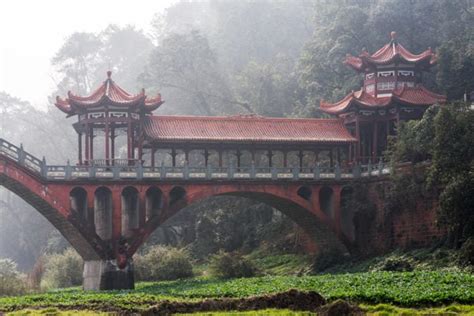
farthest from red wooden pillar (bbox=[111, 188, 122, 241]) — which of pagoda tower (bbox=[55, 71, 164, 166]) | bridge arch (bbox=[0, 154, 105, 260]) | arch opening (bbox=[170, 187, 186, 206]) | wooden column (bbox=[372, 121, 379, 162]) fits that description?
wooden column (bbox=[372, 121, 379, 162])

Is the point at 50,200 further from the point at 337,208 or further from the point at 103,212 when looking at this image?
the point at 337,208

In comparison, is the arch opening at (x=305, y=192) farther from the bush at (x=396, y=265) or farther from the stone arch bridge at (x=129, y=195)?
the bush at (x=396, y=265)

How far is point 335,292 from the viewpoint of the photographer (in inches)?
1464

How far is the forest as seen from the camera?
152ft

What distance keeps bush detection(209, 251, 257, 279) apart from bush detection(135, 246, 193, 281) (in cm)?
489

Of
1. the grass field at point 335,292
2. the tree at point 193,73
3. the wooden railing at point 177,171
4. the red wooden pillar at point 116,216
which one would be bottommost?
the grass field at point 335,292

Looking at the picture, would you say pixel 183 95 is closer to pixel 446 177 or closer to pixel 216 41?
pixel 216 41

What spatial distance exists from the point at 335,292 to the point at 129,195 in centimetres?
2080

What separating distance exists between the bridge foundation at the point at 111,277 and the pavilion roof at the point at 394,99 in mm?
18195

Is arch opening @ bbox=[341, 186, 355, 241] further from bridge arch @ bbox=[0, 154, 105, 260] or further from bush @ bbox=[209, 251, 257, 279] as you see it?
bridge arch @ bbox=[0, 154, 105, 260]

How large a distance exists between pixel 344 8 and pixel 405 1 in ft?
19.7

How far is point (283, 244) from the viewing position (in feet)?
222

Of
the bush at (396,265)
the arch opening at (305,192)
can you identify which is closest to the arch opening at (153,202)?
the arch opening at (305,192)

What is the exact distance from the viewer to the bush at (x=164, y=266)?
59.8 m
